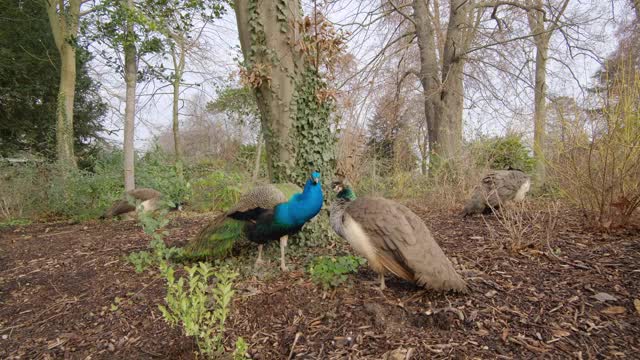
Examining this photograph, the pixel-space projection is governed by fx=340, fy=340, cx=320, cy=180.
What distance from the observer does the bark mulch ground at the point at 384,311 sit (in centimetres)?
197

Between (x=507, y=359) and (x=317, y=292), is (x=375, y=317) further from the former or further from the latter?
(x=507, y=359)

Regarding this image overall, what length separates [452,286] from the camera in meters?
2.29

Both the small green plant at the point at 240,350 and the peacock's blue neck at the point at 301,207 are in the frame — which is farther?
the peacock's blue neck at the point at 301,207

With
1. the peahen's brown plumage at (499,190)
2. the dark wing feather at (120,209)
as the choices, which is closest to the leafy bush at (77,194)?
the dark wing feather at (120,209)

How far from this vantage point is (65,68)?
30.8ft

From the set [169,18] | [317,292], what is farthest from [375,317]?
[169,18]

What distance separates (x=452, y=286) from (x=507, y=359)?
0.55 m

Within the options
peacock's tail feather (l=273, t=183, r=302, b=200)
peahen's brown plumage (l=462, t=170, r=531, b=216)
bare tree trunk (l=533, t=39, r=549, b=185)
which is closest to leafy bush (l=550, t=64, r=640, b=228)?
bare tree trunk (l=533, t=39, r=549, b=185)

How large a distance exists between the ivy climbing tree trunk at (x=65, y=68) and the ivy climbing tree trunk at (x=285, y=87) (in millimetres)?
7086

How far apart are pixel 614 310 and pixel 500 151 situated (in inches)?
247

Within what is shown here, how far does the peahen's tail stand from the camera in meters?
3.25

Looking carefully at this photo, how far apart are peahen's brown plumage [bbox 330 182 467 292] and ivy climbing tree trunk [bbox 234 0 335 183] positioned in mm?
1018

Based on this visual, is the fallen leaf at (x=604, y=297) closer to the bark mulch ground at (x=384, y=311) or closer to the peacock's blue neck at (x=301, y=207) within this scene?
the bark mulch ground at (x=384, y=311)

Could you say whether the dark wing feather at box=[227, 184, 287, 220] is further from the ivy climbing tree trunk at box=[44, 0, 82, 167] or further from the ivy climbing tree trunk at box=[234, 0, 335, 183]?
the ivy climbing tree trunk at box=[44, 0, 82, 167]
